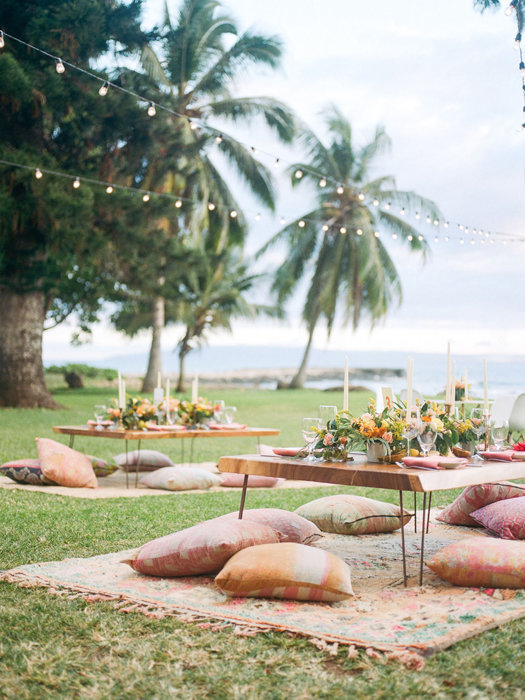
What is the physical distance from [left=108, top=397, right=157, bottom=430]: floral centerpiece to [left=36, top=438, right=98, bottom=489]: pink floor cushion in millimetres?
520

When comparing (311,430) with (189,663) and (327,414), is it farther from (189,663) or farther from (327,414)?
(189,663)

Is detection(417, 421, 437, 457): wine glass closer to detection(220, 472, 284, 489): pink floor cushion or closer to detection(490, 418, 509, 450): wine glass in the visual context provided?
detection(490, 418, 509, 450): wine glass

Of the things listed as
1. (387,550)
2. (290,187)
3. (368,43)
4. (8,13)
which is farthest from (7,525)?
(290,187)

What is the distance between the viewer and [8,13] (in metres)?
12.7

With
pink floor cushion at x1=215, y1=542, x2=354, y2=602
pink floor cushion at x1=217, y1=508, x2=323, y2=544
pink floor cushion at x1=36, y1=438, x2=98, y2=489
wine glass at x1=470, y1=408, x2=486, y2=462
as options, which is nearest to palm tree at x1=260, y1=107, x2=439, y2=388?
pink floor cushion at x1=36, y1=438, x2=98, y2=489

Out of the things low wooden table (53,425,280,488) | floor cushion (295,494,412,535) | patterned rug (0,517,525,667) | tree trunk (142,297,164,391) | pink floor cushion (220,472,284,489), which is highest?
tree trunk (142,297,164,391)

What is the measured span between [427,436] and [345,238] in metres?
17.7

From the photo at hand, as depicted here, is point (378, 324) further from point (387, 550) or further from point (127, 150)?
point (387, 550)

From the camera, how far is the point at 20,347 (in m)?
13.9

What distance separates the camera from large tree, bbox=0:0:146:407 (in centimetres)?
1216

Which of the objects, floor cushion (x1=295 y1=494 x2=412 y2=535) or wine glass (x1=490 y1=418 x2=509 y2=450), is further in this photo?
floor cushion (x1=295 y1=494 x2=412 y2=535)

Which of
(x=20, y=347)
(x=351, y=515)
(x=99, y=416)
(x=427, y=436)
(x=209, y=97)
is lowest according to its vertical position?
(x=351, y=515)

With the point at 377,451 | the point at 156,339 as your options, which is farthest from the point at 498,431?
the point at 156,339

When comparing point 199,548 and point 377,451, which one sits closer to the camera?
point 199,548
